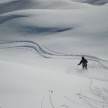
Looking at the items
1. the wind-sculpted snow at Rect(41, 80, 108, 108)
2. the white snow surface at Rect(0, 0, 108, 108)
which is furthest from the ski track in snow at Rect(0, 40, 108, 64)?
the wind-sculpted snow at Rect(41, 80, 108, 108)

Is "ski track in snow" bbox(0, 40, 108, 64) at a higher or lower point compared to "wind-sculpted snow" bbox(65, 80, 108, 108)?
higher

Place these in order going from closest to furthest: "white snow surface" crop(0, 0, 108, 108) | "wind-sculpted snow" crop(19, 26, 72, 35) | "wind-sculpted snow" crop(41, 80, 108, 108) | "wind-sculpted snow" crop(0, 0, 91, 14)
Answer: "wind-sculpted snow" crop(41, 80, 108, 108), "white snow surface" crop(0, 0, 108, 108), "wind-sculpted snow" crop(19, 26, 72, 35), "wind-sculpted snow" crop(0, 0, 91, 14)

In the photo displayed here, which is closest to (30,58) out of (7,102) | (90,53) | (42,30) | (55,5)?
(90,53)

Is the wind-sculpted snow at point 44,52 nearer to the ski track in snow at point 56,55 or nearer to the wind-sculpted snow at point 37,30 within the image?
the ski track in snow at point 56,55

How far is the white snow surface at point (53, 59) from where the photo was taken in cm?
1217

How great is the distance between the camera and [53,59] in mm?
25656

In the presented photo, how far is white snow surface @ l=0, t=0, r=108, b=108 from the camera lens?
12172 millimetres

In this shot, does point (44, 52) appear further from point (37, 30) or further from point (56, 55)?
point (37, 30)

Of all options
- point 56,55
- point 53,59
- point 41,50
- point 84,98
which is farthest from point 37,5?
point 84,98

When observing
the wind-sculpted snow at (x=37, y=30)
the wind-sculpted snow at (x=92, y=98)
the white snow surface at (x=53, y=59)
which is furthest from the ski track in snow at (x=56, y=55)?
the wind-sculpted snow at (x=37, y=30)

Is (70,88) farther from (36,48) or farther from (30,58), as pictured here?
(36,48)

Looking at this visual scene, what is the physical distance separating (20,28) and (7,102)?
29458 millimetres

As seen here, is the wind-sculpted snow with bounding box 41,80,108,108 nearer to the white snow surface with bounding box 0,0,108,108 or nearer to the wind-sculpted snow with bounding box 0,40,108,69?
the white snow surface with bounding box 0,0,108,108

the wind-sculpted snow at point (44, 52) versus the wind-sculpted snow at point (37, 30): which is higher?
the wind-sculpted snow at point (37, 30)
